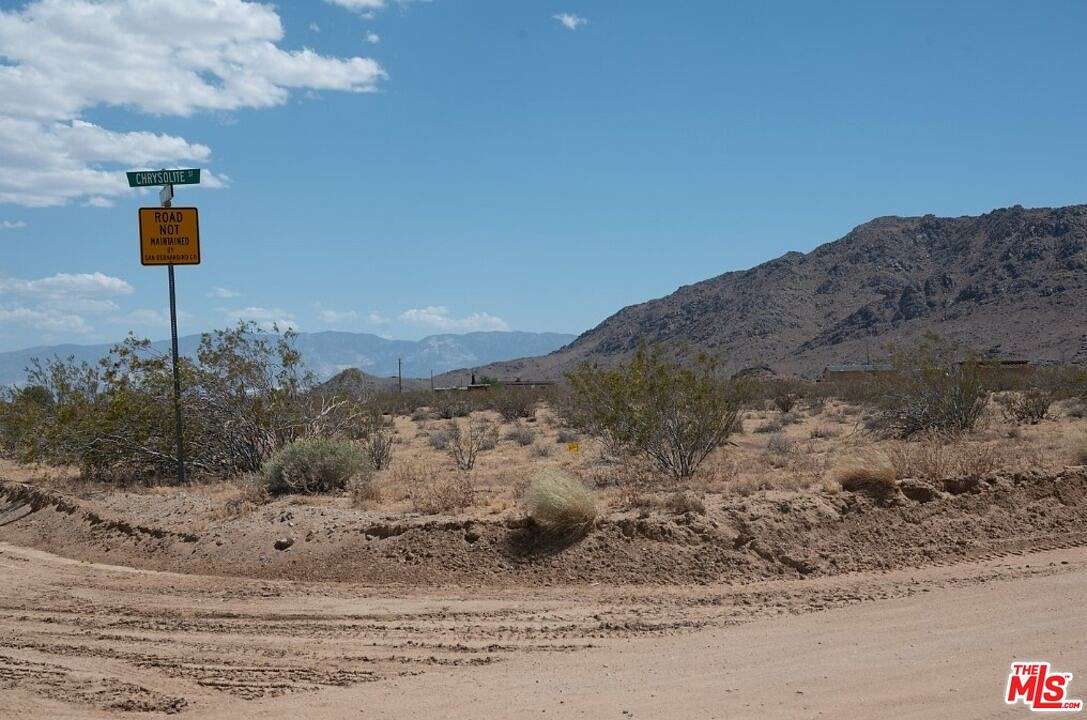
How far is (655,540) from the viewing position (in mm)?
11945

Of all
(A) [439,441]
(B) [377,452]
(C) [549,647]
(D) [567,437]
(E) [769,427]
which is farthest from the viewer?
(E) [769,427]

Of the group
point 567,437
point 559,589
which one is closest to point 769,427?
point 567,437

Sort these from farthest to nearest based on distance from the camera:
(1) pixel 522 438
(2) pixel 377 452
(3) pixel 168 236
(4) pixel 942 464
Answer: (1) pixel 522 438
(2) pixel 377 452
(3) pixel 168 236
(4) pixel 942 464

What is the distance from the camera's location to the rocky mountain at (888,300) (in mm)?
82875

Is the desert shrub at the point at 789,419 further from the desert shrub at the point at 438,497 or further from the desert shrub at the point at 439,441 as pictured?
the desert shrub at the point at 438,497

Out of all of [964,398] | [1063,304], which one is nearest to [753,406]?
[964,398]

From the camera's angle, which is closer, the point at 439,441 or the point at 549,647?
the point at 549,647

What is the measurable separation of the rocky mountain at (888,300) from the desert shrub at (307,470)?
55979mm

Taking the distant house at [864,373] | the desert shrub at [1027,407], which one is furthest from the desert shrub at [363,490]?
the desert shrub at [1027,407]

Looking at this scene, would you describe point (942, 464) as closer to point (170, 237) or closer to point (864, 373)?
point (170, 237)

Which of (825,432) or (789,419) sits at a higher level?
(789,419)

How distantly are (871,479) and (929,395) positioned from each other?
13.8 m

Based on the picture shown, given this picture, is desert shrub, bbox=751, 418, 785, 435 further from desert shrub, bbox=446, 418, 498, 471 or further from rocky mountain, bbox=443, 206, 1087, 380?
rocky mountain, bbox=443, 206, 1087, 380

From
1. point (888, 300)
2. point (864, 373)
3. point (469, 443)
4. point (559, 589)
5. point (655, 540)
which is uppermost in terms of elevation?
point (888, 300)
